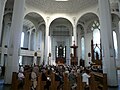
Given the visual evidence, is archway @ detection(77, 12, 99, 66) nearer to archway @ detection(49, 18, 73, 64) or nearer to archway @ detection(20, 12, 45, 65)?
archway @ detection(49, 18, 73, 64)

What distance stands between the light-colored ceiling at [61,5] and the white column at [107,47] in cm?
714

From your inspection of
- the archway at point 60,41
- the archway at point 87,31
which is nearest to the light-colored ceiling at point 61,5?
the archway at point 87,31

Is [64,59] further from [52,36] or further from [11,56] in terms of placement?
[11,56]

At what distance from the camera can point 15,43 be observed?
9.69 m

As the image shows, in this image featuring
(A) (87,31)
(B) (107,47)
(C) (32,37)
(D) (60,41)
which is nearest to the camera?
(B) (107,47)

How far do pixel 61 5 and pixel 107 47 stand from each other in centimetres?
1089

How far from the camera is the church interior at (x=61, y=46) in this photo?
7.07 metres

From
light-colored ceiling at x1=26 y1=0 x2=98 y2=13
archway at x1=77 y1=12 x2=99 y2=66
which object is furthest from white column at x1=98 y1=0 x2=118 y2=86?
archway at x1=77 y1=12 x2=99 y2=66

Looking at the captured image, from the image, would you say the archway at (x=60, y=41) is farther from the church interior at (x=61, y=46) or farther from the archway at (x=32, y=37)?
the archway at (x=32, y=37)

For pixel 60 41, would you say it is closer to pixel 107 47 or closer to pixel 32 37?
pixel 32 37

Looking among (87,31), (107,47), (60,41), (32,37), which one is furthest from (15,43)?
(60,41)

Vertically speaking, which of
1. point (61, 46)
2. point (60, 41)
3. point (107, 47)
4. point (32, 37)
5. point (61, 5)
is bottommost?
point (107, 47)

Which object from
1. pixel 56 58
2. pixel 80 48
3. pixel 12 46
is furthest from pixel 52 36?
pixel 12 46

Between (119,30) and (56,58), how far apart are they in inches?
475
